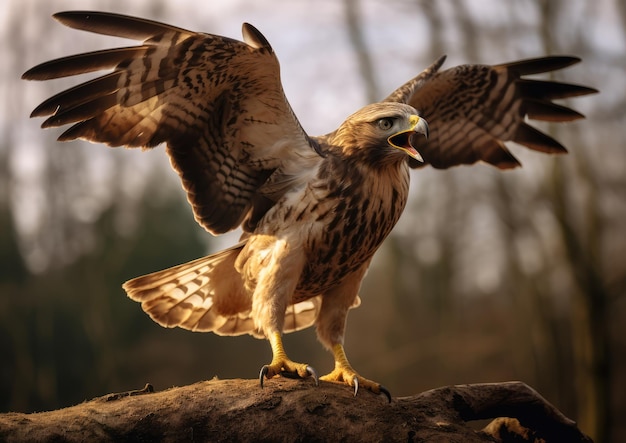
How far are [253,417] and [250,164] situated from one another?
1609 mm

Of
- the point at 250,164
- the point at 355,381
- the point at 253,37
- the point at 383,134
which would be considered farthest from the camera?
the point at 250,164

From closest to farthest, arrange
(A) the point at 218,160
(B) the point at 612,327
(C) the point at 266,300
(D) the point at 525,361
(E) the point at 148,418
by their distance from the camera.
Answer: (E) the point at 148,418
(C) the point at 266,300
(A) the point at 218,160
(D) the point at 525,361
(B) the point at 612,327

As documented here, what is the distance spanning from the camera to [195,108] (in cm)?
379

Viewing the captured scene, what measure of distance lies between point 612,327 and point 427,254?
3.41 metres

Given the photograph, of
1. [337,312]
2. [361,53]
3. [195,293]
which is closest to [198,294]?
[195,293]

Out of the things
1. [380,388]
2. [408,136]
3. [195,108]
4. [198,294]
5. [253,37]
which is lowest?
[380,388]

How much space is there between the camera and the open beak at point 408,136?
3.48m

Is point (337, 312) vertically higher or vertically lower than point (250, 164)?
lower

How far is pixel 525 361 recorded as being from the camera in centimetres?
1056

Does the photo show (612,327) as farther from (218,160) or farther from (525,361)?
(218,160)

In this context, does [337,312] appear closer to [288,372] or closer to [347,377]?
[347,377]

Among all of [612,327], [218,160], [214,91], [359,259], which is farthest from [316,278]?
[612,327]

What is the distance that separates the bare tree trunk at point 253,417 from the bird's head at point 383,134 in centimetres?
129

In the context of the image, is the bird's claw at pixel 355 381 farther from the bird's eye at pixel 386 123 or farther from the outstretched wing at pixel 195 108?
the bird's eye at pixel 386 123
